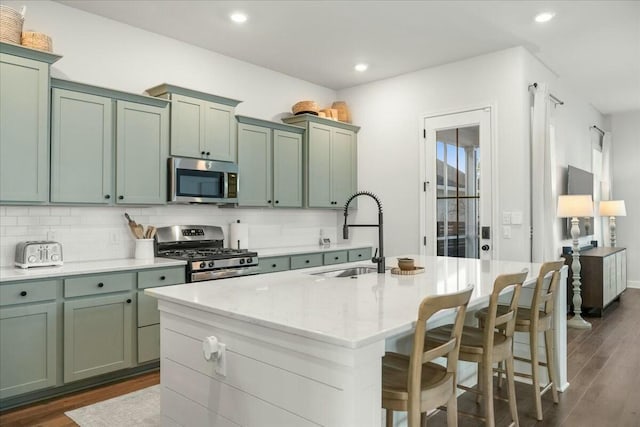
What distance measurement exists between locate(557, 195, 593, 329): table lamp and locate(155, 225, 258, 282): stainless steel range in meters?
3.72

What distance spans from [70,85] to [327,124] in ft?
9.77

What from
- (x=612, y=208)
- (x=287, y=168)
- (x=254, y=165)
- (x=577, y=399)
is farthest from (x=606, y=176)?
(x=254, y=165)

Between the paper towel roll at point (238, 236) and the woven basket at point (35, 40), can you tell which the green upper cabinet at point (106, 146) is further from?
the paper towel roll at point (238, 236)

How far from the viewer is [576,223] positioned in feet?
17.9

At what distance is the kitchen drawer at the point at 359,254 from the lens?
5.73 metres

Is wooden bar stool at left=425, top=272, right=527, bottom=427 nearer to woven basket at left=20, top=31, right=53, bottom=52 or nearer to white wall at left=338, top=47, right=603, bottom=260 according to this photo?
white wall at left=338, top=47, right=603, bottom=260

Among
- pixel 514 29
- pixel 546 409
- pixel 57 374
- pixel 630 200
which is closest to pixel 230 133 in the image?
pixel 57 374

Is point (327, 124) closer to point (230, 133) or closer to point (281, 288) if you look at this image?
point (230, 133)

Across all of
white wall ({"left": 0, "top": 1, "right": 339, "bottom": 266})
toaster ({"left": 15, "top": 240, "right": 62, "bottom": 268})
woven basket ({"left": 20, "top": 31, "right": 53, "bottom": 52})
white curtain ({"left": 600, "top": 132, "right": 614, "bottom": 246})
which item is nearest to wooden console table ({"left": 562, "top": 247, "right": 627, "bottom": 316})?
white curtain ({"left": 600, "top": 132, "right": 614, "bottom": 246})

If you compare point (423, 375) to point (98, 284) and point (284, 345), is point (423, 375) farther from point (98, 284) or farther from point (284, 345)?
point (98, 284)

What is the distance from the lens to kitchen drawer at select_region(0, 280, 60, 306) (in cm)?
296

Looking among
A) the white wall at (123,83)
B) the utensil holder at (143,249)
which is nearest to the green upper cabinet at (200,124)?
the white wall at (123,83)

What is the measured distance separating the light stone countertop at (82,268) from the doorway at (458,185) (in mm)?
2958

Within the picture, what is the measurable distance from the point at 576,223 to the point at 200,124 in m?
4.44
